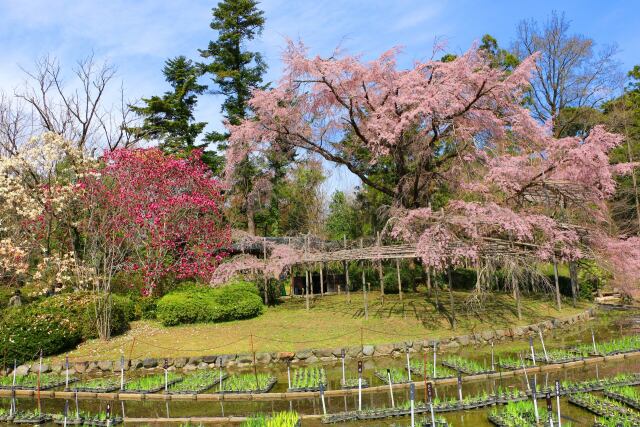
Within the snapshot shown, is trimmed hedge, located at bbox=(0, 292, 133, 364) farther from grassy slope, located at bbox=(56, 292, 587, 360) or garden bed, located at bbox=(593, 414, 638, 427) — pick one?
garden bed, located at bbox=(593, 414, 638, 427)

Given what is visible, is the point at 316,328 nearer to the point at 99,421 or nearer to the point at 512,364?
the point at 512,364

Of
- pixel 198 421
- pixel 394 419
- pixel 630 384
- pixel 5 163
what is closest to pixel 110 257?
pixel 5 163

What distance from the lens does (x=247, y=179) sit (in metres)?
24.5

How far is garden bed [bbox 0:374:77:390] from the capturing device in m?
11.2

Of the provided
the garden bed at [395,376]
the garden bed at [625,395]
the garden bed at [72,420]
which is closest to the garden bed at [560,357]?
the garden bed at [625,395]

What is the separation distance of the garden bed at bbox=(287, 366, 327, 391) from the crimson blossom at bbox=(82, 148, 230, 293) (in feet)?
28.8

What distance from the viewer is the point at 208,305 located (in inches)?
653

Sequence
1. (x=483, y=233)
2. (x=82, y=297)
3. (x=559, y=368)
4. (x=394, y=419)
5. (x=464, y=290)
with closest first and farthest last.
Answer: (x=394, y=419) → (x=559, y=368) → (x=82, y=297) → (x=483, y=233) → (x=464, y=290)

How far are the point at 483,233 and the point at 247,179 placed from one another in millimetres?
12565

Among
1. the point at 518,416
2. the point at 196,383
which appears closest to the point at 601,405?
the point at 518,416

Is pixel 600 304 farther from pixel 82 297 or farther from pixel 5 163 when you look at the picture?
pixel 5 163

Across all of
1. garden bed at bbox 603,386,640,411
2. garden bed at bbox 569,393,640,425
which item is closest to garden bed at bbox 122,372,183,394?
garden bed at bbox 569,393,640,425

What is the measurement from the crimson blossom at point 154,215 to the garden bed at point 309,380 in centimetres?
877

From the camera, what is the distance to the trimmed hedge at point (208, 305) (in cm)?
1628
